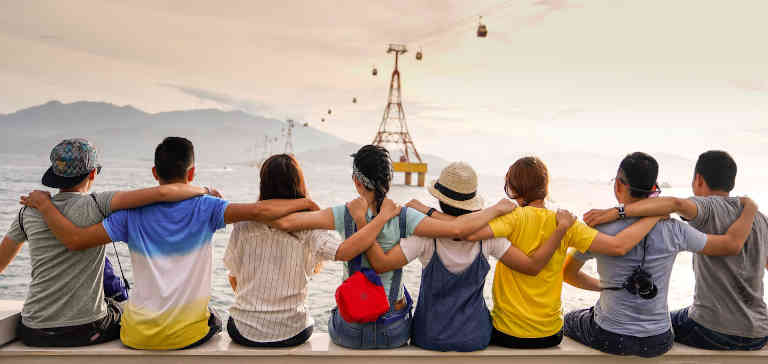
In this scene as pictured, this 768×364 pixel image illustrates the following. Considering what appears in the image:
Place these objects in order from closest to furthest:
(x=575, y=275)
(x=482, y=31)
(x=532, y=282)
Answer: (x=532, y=282)
(x=575, y=275)
(x=482, y=31)

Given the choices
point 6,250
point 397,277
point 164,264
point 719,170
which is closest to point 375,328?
point 397,277

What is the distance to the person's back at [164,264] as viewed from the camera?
186 centimetres

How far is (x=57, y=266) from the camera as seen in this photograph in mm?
1882

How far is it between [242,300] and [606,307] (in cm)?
161

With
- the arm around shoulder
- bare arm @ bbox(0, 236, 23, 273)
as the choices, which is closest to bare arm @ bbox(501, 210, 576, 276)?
the arm around shoulder

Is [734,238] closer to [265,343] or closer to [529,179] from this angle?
[529,179]

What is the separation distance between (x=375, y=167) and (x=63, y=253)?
4.38 feet

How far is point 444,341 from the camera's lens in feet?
6.40

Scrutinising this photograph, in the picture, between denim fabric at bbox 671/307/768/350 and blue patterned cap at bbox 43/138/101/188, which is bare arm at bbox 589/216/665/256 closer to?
denim fabric at bbox 671/307/768/350

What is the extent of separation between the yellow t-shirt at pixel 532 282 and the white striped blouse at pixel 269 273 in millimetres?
782

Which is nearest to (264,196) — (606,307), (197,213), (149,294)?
(197,213)

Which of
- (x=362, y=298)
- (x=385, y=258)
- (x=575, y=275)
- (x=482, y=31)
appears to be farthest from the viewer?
(x=482, y=31)

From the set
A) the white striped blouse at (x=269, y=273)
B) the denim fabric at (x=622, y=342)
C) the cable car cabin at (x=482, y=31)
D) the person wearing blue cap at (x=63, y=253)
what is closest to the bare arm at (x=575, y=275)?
the denim fabric at (x=622, y=342)

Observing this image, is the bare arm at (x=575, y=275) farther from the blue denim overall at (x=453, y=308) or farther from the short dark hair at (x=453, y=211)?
the short dark hair at (x=453, y=211)
